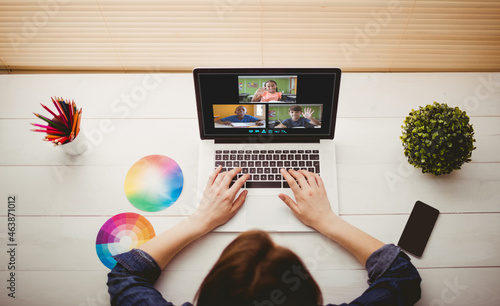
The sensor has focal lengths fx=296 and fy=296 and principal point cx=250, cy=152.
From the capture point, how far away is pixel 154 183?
3.10 ft

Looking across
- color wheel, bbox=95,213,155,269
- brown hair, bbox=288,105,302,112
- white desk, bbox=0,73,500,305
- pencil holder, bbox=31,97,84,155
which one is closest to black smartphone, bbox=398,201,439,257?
white desk, bbox=0,73,500,305

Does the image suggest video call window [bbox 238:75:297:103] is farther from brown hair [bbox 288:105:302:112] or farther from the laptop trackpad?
the laptop trackpad

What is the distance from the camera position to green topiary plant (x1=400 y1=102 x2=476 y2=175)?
822 mm

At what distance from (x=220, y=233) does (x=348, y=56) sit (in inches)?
33.9

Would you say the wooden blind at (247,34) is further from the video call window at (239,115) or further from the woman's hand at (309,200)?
the woman's hand at (309,200)

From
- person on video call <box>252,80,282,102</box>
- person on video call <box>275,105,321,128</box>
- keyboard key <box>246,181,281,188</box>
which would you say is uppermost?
person on video call <box>252,80,282,102</box>

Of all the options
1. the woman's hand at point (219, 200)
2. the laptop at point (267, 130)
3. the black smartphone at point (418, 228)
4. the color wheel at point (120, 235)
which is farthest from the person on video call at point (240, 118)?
the black smartphone at point (418, 228)

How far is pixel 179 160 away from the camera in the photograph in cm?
98

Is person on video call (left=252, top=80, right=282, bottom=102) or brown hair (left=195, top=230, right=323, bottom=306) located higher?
person on video call (left=252, top=80, right=282, bottom=102)

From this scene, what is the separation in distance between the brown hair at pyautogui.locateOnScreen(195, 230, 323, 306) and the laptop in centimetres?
24

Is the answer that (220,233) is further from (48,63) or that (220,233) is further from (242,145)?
(48,63)

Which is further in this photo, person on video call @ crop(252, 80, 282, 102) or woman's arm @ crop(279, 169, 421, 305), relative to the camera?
person on video call @ crop(252, 80, 282, 102)

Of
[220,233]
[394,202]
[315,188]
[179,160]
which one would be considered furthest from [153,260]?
[394,202]

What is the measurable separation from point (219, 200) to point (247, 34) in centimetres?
A: 66
